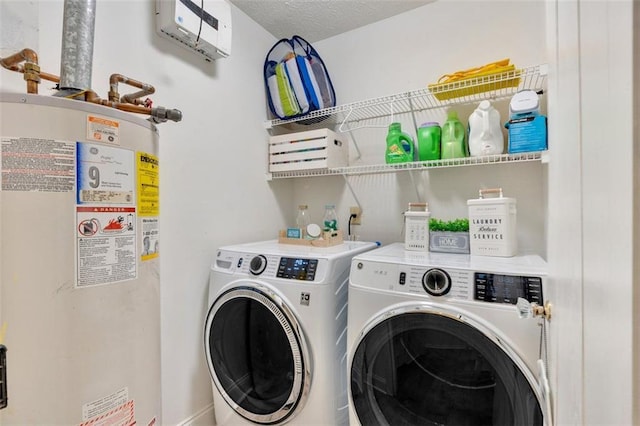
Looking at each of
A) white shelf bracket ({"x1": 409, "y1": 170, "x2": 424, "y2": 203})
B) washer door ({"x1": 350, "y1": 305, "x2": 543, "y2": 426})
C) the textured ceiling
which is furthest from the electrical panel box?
washer door ({"x1": 350, "y1": 305, "x2": 543, "y2": 426})

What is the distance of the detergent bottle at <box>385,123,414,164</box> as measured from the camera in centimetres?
165

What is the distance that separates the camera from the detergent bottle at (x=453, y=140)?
154cm

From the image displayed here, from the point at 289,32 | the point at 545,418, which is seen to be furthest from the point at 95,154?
the point at 289,32

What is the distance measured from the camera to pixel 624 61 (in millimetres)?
235

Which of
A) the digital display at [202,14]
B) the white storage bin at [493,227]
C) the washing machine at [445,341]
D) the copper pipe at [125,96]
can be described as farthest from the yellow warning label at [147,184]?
the white storage bin at [493,227]

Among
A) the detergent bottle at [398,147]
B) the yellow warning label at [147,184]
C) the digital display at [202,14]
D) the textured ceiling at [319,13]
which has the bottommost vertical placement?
the yellow warning label at [147,184]

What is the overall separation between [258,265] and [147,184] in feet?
2.15

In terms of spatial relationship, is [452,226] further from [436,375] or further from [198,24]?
[198,24]

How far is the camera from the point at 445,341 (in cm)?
103

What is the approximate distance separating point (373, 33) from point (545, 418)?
216 cm

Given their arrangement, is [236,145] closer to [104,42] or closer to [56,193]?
[104,42]

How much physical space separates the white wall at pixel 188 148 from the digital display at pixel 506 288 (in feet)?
4.35

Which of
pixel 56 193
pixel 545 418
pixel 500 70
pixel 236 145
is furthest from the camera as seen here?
pixel 236 145

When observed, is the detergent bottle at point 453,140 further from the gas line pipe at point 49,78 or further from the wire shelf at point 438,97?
the gas line pipe at point 49,78
